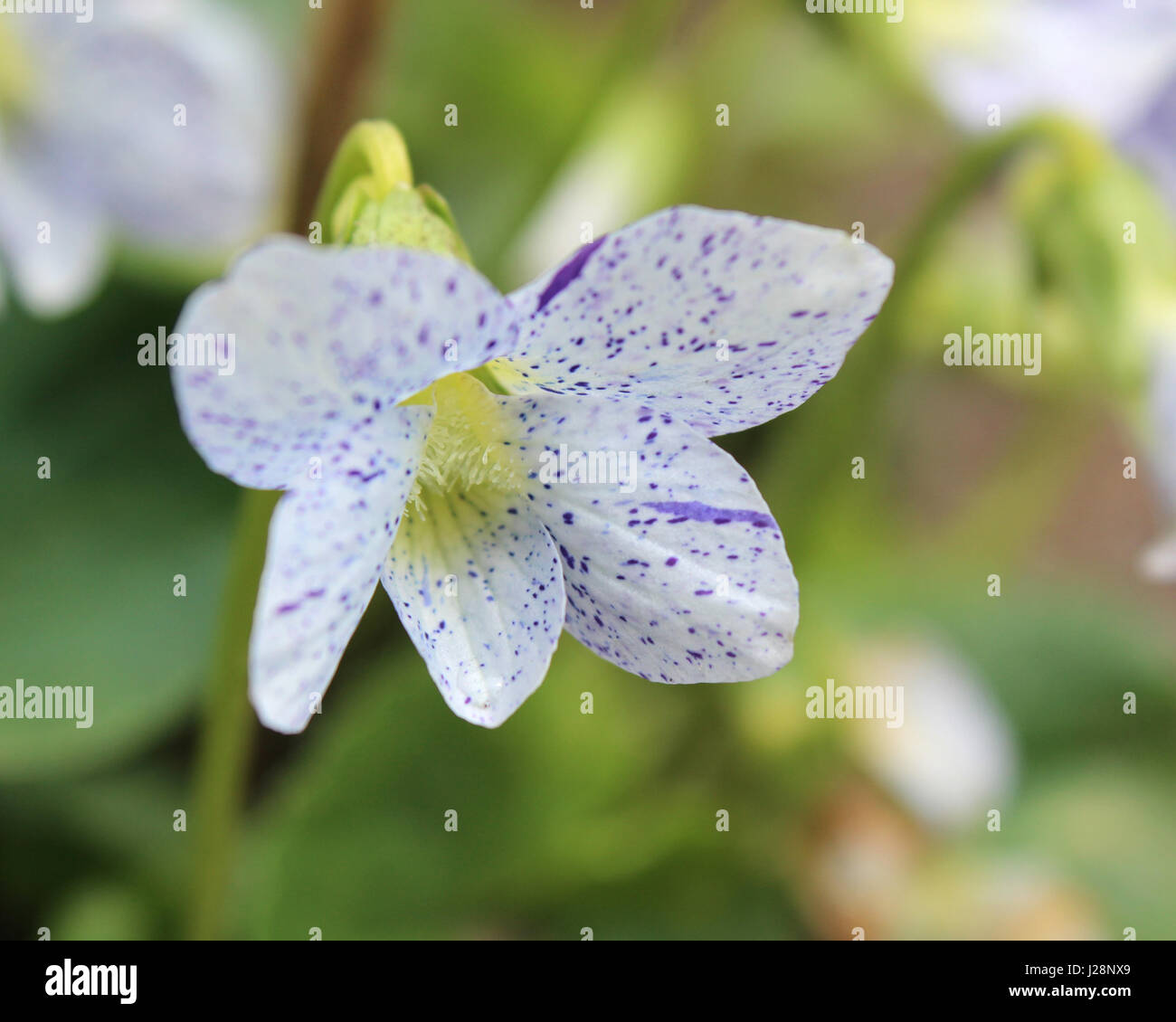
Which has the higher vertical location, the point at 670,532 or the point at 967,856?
the point at 670,532

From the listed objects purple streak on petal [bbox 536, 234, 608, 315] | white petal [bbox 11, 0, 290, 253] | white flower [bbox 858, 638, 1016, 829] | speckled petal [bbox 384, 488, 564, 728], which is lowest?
white flower [bbox 858, 638, 1016, 829]

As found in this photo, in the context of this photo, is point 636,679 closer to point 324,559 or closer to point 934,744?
point 934,744

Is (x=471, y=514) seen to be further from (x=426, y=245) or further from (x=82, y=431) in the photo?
(x=82, y=431)

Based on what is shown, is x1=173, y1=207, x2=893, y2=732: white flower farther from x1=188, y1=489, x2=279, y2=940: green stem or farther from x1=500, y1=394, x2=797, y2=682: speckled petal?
x1=188, y1=489, x2=279, y2=940: green stem

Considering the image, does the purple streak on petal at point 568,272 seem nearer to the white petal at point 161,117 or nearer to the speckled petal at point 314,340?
the speckled petal at point 314,340

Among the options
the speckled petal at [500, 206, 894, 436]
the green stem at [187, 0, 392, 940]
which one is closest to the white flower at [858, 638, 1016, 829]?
the green stem at [187, 0, 392, 940]

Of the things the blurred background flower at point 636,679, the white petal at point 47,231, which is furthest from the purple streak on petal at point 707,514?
the white petal at point 47,231
